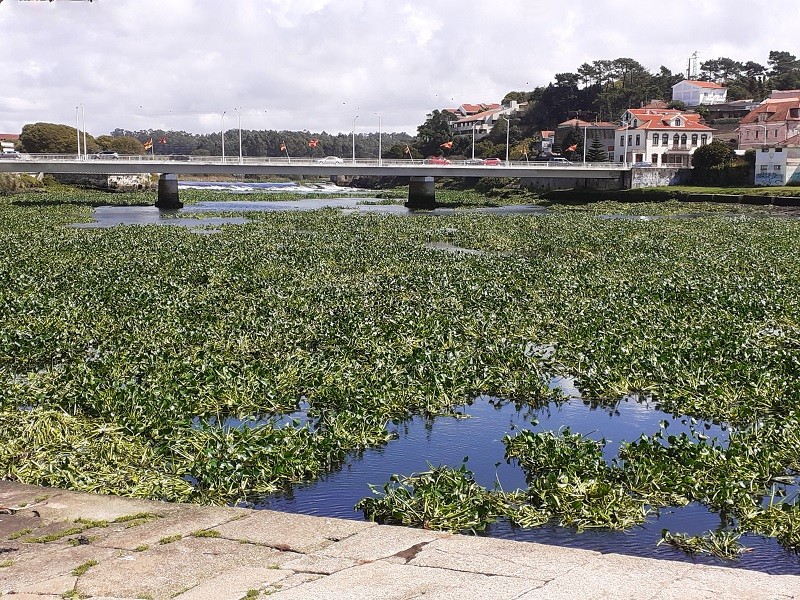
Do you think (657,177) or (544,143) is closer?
(657,177)

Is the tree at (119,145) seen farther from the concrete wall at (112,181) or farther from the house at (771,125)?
the house at (771,125)

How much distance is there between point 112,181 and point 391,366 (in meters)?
102

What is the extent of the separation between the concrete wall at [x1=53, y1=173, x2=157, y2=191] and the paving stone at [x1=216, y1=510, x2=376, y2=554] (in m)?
108

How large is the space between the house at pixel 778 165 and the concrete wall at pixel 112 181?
75.0 m

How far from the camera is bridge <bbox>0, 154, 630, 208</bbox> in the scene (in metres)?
83.8

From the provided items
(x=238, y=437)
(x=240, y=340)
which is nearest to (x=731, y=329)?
(x=240, y=340)

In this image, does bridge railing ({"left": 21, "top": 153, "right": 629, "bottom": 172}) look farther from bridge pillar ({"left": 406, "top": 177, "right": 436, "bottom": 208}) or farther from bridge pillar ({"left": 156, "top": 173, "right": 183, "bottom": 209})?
bridge pillar ({"left": 406, "top": 177, "right": 436, "bottom": 208})

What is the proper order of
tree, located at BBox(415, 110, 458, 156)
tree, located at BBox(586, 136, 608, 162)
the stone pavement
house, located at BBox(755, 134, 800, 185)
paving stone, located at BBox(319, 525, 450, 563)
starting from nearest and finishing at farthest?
Answer: the stone pavement, paving stone, located at BBox(319, 525, 450, 563), house, located at BBox(755, 134, 800, 185), tree, located at BBox(586, 136, 608, 162), tree, located at BBox(415, 110, 458, 156)

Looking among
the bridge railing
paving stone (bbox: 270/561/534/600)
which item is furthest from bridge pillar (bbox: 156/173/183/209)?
paving stone (bbox: 270/561/534/600)

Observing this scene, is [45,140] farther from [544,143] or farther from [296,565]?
[296,565]

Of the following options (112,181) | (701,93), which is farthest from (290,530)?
(701,93)

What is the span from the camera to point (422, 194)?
88625 mm

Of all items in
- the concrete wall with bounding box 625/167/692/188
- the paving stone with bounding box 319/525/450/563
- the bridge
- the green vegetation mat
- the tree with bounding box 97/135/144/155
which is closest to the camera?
the paving stone with bounding box 319/525/450/563

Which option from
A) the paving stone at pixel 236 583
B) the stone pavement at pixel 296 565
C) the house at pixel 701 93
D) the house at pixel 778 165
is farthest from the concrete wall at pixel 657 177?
the paving stone at pixel 236 583
